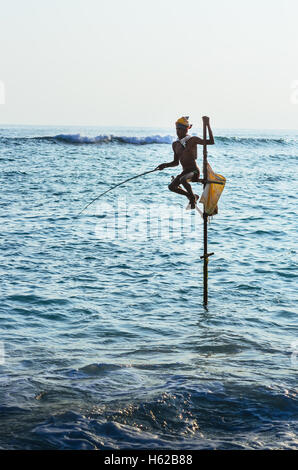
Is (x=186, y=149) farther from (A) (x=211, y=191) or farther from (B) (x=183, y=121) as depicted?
(A) (x=211, y=191)

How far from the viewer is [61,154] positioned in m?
60.8

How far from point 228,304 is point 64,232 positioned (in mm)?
10399

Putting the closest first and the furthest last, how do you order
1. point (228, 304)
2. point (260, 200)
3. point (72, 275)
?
point (228, 304)
point (72, 275)
point (260, 200)

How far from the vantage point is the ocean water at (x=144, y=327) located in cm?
817

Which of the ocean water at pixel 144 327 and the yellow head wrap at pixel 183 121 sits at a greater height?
the yellow head wrap at pixel 183 121

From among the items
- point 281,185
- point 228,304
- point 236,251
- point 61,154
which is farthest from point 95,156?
point 228,304

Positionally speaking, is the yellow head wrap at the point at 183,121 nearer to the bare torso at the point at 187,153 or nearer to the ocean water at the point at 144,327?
the bare torso at the point at 187,153

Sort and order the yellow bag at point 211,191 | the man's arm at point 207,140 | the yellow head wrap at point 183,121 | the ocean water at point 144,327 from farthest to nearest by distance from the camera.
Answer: the yellow bag at point 211,191
the yellow head wrap at point 183,121
the man's arm at point 207,140
the ocean water at point 144,327

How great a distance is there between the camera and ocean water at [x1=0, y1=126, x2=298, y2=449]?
817cm

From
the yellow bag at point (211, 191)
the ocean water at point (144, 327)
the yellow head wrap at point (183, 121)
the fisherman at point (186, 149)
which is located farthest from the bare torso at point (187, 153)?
the ocean water at point (144, 327)

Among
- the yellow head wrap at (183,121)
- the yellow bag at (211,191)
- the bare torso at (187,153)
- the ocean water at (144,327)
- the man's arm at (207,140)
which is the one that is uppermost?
the yellow head wrap at (183,121)

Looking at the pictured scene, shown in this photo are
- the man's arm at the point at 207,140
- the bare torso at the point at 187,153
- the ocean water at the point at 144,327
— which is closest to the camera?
the ocean water at the point at 144,327

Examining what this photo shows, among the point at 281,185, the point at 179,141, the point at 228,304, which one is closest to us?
the point at 179,141
